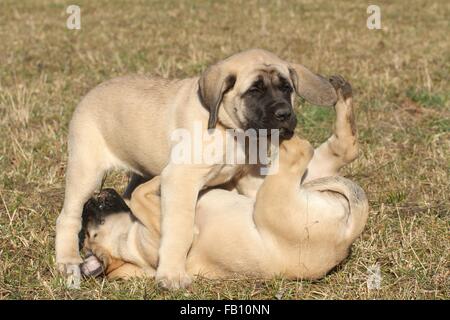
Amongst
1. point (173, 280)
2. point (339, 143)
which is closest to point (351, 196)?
point (339, 143)

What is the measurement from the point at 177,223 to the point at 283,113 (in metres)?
0.90

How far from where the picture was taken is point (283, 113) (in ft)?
15.8

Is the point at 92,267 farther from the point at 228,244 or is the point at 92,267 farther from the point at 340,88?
the point at 340,88

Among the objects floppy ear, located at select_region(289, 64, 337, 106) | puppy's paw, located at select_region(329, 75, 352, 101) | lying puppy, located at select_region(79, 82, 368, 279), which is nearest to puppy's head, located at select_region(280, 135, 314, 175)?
lying puppy, located at select_region(79, 82, 368, 279)

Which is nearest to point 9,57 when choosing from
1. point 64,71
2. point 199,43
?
point 64,71

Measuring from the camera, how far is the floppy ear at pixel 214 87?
195 inches

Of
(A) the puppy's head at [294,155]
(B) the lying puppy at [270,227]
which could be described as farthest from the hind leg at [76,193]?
(A) the puppy's head at [294,155]

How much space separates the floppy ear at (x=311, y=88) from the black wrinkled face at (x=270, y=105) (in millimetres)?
180

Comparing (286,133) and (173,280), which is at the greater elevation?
(286,133)

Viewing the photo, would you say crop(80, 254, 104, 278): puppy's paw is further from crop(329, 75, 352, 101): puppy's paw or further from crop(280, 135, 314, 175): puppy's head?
crop(329, 75, 352, 101): puppy's paw

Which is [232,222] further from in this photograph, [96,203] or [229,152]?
[96,203]

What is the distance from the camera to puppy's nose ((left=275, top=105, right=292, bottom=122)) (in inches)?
189

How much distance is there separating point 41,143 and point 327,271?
144 inches
